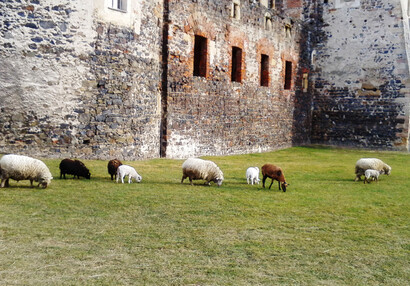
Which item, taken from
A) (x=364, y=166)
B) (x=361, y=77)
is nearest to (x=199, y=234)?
(x=364, y=166)

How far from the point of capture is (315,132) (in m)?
21.4

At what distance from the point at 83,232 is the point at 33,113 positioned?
603 centimetres

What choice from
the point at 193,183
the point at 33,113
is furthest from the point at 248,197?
the point at 33,113

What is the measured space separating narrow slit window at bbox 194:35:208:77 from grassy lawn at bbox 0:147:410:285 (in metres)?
6.07

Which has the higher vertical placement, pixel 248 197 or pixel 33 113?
pixel 33 113

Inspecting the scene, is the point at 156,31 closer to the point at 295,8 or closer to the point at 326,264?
the point at 326,264

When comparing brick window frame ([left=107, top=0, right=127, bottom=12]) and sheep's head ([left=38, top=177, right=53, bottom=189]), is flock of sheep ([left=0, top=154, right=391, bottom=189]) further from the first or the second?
brick window frame ([left=107, top=0, right=127, bottom=12])

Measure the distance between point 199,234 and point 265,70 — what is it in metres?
13.0

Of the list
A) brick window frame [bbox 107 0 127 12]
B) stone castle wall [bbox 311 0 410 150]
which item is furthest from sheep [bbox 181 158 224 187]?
stone castle wall [bbox 311 0 410 150]

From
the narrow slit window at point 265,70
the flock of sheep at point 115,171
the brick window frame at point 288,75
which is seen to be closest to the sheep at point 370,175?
the flock of sheep at point 115,171

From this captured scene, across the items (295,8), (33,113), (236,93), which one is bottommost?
(33,113)

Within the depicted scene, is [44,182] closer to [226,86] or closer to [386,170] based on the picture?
[386,170]

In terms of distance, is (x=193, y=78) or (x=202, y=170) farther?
(x=193, y=78)

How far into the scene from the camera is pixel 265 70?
17.5 metres
